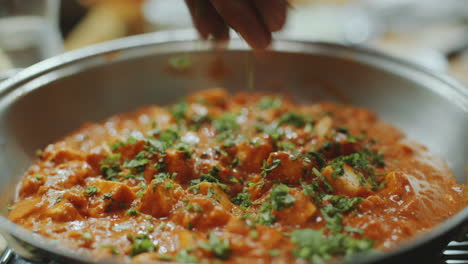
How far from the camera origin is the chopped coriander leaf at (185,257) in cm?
192

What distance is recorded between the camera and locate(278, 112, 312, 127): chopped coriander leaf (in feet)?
10.2

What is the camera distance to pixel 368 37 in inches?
208

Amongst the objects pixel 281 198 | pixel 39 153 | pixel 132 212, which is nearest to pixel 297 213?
pixel 281 198

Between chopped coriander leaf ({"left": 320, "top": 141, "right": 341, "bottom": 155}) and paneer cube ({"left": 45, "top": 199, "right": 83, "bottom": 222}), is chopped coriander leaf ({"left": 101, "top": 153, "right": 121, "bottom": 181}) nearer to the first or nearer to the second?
paneer cube ({"left": 45, "top": 199, "right": 83, "bottom": 222})

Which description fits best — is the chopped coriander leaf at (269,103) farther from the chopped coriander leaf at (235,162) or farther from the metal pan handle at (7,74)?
the metal pan handle at (7,74)

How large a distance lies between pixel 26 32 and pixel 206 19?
7.44 ft

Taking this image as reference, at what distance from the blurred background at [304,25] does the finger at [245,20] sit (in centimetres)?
192

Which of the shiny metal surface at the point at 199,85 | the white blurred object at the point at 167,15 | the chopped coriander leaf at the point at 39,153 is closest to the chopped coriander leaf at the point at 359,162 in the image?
the shiny metal surface at the point at 199,85

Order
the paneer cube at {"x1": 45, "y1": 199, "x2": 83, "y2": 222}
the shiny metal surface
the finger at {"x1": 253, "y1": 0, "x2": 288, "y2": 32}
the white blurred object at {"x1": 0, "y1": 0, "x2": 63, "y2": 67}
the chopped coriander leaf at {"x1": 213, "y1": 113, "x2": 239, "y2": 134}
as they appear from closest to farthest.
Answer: the paneer cube at {"x1": 45, "y1": 199, "x2": 83, "y2": 222} < the finger at {"x1": 253, "y1": 0, "x2": 288, "y2": 32} < the shiny metal surface < the chopped coriander leaf at {"x1": 213, "y1": 113, "x2": 239, "y2": 134} < the white blurred object at {"x1": 0, "y1": 0, "x2": 63, "y2": 67}

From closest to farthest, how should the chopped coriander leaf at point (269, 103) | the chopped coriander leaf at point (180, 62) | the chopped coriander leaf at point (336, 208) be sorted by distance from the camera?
the chopped coriander leaf at point (336, 208) < the chopped coriander leaf at point (269, 103) < the chopped coriander leaf at point (180, 62)

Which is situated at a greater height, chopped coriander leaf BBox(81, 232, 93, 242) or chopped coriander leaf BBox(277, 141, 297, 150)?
chopped coriander leaf BBox(277, 141, 297, 150)

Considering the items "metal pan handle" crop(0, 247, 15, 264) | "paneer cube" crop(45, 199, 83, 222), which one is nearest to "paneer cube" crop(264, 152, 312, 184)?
"paneer cube" crop(45, 199, 83, 222)

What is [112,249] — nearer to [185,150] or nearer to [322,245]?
[185,150]

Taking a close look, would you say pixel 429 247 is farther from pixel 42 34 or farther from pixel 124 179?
pixel 42 34
